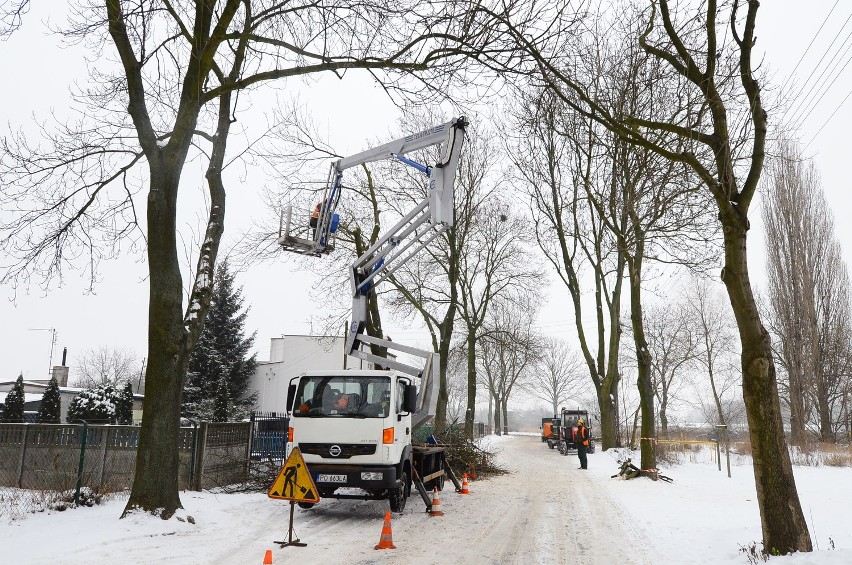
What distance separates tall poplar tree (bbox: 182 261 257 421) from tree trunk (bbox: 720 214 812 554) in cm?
3193

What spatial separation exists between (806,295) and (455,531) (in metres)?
29.3

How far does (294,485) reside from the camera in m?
8.16

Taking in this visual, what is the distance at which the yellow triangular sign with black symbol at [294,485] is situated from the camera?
8.11 metres

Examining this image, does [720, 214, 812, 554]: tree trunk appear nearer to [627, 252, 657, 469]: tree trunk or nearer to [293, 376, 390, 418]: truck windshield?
[293, 376, 390, 418]: truck windshield

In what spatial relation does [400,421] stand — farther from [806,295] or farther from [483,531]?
[806,295]

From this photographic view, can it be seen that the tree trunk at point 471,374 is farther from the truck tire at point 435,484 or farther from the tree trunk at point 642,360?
the truck tire at point 435,484

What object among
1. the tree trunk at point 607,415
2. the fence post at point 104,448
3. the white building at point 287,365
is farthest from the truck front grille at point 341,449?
the white building at point 287,365

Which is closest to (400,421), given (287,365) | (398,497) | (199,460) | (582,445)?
(398,497)

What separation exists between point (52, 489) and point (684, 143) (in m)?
11.8

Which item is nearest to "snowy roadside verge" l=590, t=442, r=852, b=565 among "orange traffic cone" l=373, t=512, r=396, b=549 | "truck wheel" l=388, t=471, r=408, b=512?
"orange traffic cone" l=373, t=512, r=396, b=549

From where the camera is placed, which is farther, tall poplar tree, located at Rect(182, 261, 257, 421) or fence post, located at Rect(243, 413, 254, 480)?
tall poplar tree, located at Rect(182, 261, 257, 421)

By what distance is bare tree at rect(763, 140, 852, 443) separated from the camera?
30.8m

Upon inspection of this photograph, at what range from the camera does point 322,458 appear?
1069 centimetres

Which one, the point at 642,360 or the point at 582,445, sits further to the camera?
the point at 582,445
